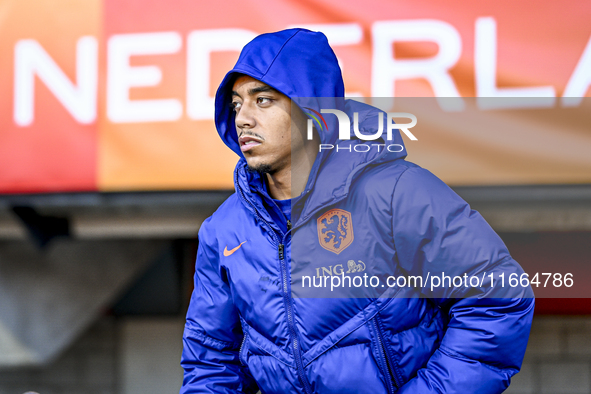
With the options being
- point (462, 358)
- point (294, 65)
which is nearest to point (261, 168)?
point (294, 65)

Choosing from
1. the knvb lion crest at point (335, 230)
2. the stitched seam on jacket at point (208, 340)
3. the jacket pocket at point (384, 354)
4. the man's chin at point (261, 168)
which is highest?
the man's chin at point (261, 168)

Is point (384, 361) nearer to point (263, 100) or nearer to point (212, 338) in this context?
point (212, 338)

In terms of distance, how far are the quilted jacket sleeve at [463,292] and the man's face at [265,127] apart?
1.14 ft

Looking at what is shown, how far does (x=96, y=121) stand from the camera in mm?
2252

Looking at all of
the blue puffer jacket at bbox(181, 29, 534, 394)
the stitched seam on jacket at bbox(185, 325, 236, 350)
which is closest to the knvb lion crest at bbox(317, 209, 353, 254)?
the blue puffer jacket at bbox(181, 29, 534, 394)

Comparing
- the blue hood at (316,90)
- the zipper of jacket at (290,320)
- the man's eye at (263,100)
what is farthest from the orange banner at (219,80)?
the zipper of jacket at (290,320)

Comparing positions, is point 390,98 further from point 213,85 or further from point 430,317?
point 430,317

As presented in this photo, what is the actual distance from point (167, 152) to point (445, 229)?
1387mm

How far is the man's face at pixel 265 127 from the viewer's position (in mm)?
1374

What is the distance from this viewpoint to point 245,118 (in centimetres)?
138

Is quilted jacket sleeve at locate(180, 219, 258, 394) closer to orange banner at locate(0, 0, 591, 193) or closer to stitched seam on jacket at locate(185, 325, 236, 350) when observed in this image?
stitched seam on jacket at locate(185, 325, 236, 350)

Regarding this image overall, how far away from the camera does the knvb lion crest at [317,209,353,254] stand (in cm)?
126

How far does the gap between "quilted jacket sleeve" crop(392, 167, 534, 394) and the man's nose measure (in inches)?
17.1

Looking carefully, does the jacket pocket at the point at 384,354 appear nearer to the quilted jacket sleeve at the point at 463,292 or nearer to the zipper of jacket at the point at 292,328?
the quilted jacket sleeve at the point at 463,292
